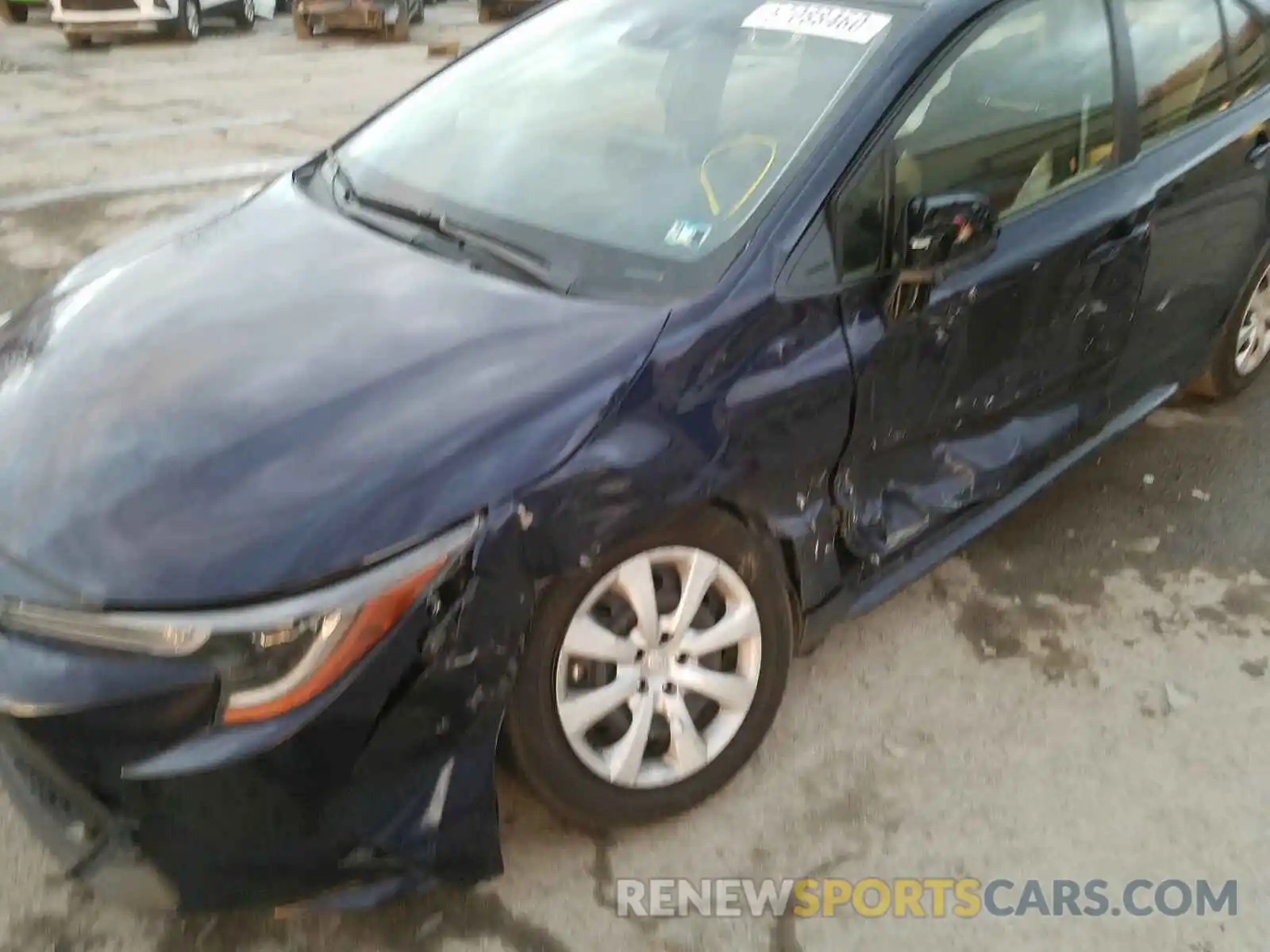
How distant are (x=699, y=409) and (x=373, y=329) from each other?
638 millimetres

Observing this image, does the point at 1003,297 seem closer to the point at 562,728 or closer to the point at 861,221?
the point at 861,221

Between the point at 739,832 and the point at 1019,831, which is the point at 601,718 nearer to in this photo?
the point at 739,832

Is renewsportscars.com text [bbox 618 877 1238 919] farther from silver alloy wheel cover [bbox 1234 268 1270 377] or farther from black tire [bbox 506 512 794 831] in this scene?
silver alloy wheel cover [bbox 1234 268 1270 377]

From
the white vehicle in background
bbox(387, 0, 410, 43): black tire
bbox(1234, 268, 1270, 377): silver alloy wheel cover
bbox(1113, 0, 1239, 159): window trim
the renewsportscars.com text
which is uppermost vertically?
bbox(1113, 0, 1239, 159): window trim

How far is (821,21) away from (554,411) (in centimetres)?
123

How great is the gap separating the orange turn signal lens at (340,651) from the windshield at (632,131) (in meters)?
0.81

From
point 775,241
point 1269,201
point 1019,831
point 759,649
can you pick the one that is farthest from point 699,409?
point 1269,201

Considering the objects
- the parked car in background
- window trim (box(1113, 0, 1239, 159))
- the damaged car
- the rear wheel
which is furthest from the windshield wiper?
the parked car in background

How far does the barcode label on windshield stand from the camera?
→ 244cm

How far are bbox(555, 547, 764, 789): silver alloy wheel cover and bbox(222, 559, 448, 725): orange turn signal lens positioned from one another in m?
0.38

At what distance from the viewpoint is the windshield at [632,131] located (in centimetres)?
229

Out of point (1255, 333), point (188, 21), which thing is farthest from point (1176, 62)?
point (188, 21)

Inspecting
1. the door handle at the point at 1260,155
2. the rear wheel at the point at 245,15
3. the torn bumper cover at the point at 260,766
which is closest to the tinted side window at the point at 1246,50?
the door handle at the point at 1260,155

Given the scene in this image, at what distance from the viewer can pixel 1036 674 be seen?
281 cm
